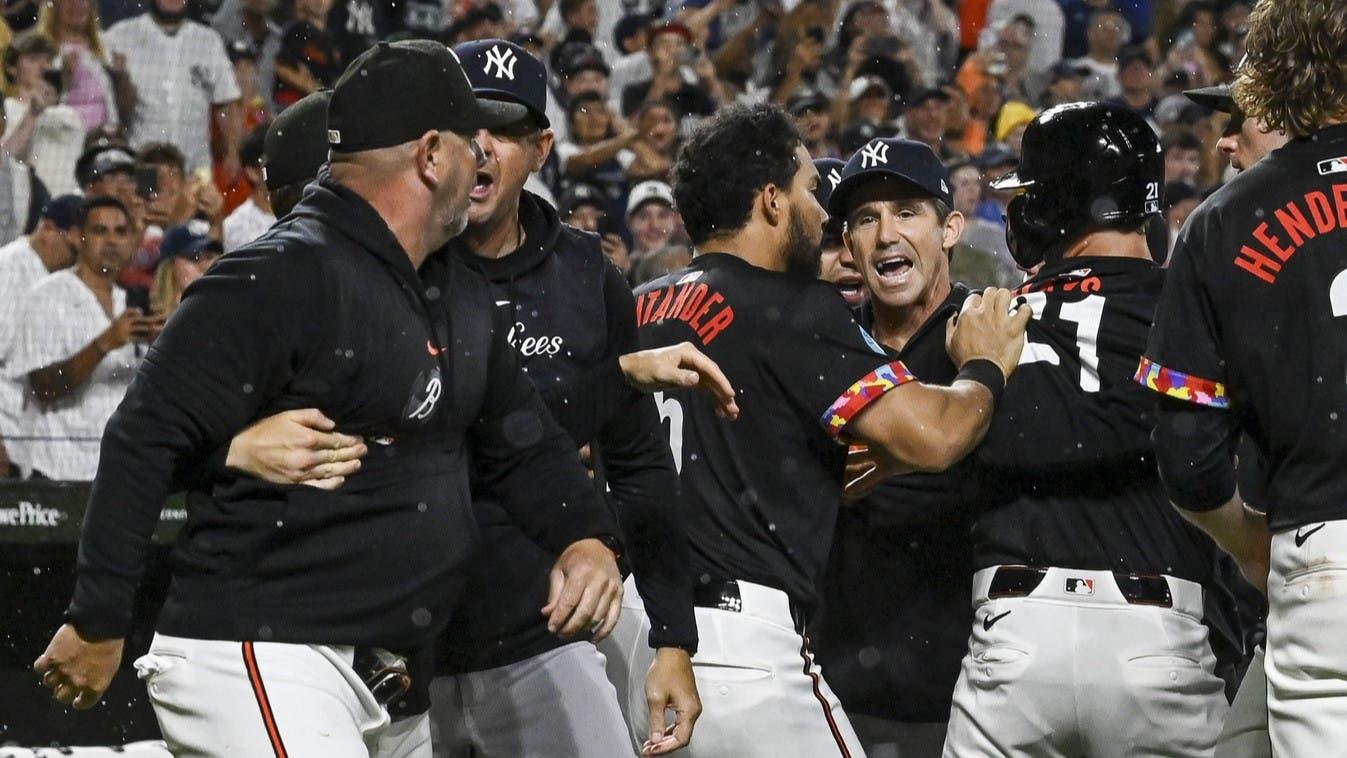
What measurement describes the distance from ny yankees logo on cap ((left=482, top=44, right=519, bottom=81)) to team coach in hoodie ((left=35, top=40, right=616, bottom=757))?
0.92 m

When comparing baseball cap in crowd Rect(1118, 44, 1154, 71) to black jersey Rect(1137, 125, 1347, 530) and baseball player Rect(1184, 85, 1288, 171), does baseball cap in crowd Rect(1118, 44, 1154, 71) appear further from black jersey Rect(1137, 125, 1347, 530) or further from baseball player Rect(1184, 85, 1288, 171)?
black jersey Rect(1137, 125, 1347, 530)

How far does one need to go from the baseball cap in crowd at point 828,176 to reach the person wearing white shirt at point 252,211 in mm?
3872

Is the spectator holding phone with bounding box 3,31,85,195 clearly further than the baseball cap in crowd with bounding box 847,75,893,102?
No

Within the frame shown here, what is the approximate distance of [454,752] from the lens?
3721mm

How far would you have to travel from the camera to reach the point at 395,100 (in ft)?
9.49

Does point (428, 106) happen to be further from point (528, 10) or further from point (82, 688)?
point (528, 10)

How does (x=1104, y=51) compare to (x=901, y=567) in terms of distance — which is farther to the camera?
(x=1104, y=51)

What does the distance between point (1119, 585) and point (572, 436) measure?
4.25 feet

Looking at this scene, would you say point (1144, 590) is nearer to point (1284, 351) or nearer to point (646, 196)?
point (1284, 351)

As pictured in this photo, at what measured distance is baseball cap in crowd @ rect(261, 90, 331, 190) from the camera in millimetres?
3766

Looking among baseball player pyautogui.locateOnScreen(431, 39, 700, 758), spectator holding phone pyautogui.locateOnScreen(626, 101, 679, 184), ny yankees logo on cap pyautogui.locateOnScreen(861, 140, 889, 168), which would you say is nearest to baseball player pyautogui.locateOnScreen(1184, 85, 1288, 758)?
ny yankees logo on cap pyautogui.locateOnScreen(861, 140, 889, 168)

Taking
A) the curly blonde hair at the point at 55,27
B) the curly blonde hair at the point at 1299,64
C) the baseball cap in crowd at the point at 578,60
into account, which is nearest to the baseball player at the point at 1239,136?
the curly blonde hair at the point at 1299,64

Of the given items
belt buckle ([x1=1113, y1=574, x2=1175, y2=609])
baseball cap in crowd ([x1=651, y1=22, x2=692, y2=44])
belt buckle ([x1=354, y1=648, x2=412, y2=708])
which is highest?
baseball cap in crowd ([x1=651, y1=22, x2=692, y2=44])

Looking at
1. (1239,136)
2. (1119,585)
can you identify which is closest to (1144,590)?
(1119,585)
